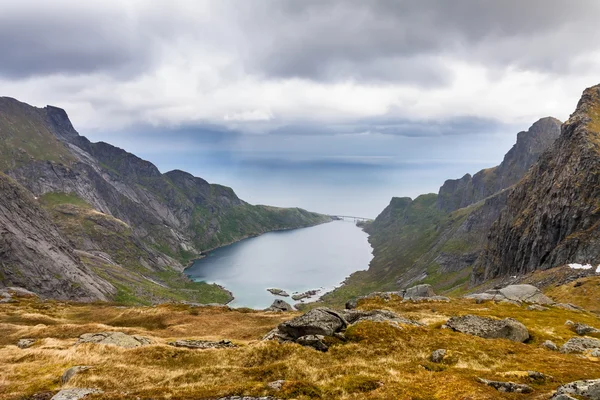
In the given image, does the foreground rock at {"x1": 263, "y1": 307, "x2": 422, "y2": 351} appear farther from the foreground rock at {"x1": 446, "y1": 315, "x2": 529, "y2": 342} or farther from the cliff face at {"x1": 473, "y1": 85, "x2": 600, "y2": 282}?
the cliff face at {"x1": 473, "y1": 85, "x2": 600, "y2": 282}

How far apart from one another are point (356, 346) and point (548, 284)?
100032 mm

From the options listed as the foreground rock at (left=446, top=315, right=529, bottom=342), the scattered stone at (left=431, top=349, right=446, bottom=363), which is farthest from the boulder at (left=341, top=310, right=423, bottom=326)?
the scattered stone at (left=431, top=349, right=446, bottom=363)

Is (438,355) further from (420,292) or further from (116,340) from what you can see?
(420,292)

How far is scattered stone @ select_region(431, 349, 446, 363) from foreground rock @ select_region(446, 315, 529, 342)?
1326 centimetres

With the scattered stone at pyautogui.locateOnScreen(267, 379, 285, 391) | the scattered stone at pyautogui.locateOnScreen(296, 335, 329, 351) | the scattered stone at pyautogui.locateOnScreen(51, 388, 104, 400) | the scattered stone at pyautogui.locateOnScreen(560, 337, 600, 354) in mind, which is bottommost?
the scattered stone at pyautogui.locateOnScreen(560, 337, 600, 354)

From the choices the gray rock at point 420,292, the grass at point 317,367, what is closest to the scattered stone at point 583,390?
the grass at point 317,367

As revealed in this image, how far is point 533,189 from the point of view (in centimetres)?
17775

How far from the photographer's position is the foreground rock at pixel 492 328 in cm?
4650

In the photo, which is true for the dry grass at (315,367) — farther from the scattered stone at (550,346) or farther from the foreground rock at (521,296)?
the foreground rock at (521,296)

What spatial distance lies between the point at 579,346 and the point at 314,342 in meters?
31.6

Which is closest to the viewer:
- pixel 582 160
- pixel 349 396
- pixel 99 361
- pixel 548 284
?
pixel 349 396

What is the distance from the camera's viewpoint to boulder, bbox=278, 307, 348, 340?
42.9m

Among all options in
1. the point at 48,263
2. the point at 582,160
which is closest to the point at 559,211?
the point at 582,160

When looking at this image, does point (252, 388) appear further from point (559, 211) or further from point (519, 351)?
point (559, 211)
